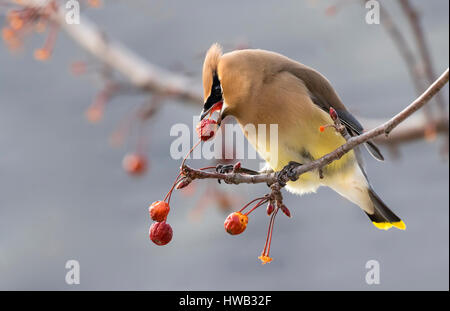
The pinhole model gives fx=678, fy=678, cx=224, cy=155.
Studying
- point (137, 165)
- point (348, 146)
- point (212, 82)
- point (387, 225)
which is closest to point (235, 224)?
point (348, 146)

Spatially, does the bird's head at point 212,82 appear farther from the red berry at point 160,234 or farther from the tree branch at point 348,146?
the red berry at point 160,234

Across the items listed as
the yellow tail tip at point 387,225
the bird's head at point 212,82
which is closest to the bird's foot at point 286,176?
the bird's head at point 212,82

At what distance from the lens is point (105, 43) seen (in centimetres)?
353

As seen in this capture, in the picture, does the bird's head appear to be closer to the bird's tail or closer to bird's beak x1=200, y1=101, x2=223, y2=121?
bird's beak x1=200, y1=101, x2=223, y2=121

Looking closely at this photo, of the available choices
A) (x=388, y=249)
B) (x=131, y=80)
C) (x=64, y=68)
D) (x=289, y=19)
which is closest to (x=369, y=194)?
(x=131, y=80)

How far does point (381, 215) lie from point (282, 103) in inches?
26.2

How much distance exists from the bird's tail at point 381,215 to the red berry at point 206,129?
0.98 metres

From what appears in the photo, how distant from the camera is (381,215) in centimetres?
252

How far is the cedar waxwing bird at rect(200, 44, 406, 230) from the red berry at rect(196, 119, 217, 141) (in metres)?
0.21

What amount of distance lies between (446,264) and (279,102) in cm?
278

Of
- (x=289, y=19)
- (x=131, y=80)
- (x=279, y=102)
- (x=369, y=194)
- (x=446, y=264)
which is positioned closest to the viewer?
(x=279, y=102)

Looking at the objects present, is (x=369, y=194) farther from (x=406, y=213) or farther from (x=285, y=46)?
(x=285, y=46)

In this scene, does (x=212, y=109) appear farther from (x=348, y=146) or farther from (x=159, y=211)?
(x=348, y=146)

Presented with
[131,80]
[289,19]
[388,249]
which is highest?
[289,19]
